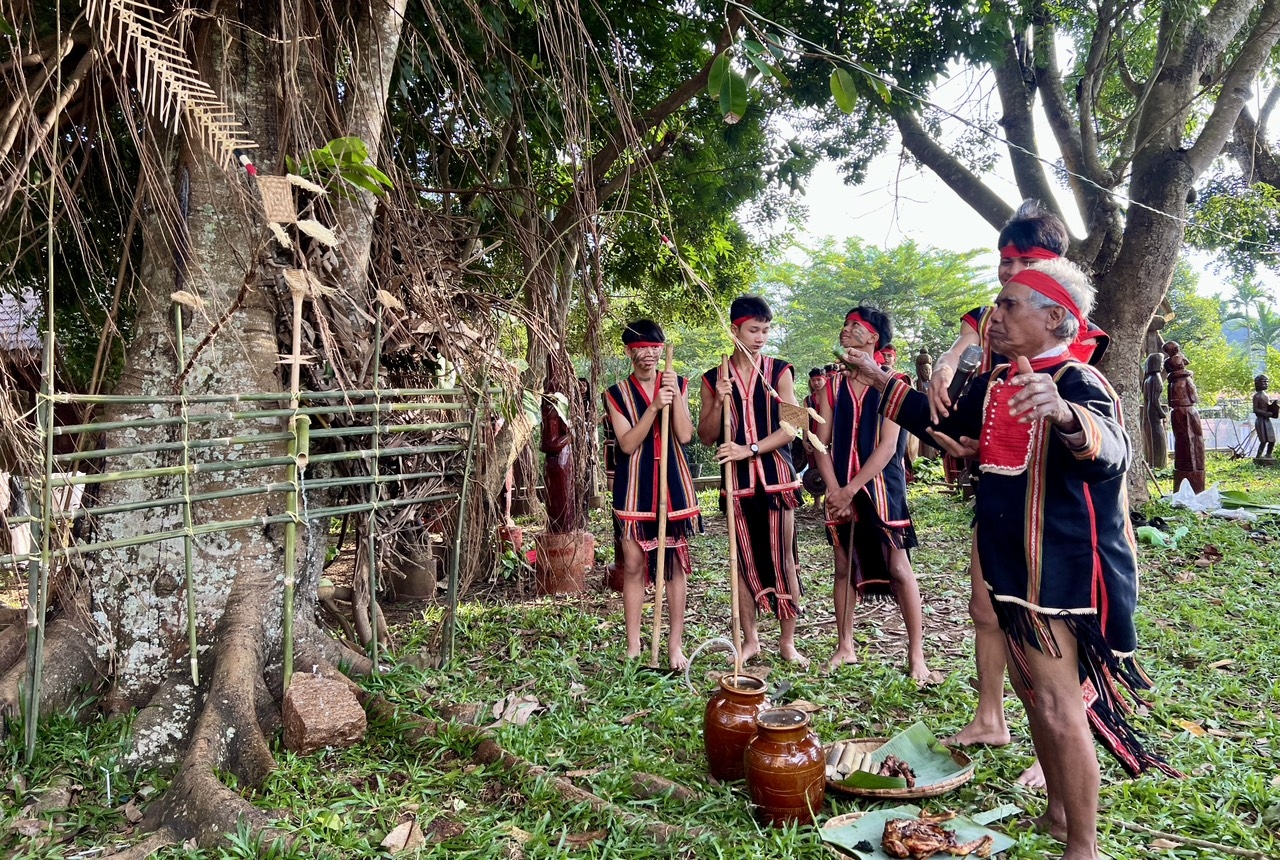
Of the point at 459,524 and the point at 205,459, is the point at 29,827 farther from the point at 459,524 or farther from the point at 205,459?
the point at 459,524

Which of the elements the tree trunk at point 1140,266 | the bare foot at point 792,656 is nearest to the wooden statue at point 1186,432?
the tree trunk at point 1140,266

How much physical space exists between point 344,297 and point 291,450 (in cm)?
75

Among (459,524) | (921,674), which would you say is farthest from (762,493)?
(459,524)

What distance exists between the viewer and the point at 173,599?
316 centimetres

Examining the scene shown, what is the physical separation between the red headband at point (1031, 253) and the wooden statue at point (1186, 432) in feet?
24.3

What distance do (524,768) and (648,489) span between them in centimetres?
155

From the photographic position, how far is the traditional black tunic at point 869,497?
3793mm

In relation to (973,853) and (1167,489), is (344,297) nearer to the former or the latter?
(973,853)

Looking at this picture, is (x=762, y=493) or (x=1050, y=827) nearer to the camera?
(x=1050, y=827)

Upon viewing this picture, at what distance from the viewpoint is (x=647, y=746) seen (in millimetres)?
3094

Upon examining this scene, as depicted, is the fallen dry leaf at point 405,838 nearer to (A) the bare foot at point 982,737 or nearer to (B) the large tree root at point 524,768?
(B) the large tree root at point 524,768

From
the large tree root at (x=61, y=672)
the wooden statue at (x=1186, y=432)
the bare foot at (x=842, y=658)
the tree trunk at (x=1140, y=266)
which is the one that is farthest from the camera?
the wooden statue at (x=1186, y=432)

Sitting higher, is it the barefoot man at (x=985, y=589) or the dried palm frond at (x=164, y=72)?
the dried palm frond at (x=164, y=72)

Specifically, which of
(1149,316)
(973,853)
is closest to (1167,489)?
(1149,316)
